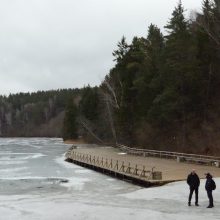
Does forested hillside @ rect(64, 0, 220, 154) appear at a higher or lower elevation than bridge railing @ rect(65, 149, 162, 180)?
higher

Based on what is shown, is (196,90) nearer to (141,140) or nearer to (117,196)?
(141,140)

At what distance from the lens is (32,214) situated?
21.8m

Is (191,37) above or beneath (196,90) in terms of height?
above

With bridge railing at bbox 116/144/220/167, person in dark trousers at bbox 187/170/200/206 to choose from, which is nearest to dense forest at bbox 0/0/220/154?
bridge railing at bbox 116/144/220/167

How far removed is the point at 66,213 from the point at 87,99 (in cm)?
9994

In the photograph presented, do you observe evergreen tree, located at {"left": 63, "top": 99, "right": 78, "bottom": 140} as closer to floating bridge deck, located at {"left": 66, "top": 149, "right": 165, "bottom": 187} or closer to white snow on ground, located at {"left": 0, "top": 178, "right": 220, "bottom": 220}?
floating bridge deck, located at {"left": 66, "top": 149, "right": 165, "bottom": 187}

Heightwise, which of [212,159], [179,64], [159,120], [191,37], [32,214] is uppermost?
[191,37]

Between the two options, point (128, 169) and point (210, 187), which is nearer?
point (210, 187)

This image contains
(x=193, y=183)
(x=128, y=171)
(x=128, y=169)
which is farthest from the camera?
(x=128, y=169)

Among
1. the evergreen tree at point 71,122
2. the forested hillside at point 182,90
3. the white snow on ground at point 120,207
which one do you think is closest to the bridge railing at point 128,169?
the white snow on ground at point 120,207

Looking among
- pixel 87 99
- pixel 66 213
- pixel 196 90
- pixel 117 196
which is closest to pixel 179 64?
pixel 196 90

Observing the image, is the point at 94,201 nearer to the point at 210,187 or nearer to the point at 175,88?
the point at 210,187

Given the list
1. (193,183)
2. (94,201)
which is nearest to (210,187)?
(193,183)

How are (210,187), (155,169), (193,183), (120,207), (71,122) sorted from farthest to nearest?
(71,122)
(155,169)
(120,207)
(193,183)
(210,187)
